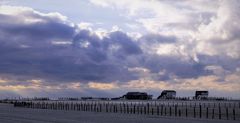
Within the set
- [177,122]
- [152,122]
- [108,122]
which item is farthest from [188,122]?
[108,122]

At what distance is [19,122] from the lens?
43.4 m

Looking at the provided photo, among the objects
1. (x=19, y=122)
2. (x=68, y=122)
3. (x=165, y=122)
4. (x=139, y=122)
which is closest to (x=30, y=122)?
(x=19, y=122)

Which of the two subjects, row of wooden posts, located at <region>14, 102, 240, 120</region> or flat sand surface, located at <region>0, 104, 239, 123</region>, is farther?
row of wooden posts, located at <region>14, 102, 240, 120</region>

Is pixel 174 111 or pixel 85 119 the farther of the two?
pixel 174 111

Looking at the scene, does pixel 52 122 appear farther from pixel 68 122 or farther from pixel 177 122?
pixel 177 122

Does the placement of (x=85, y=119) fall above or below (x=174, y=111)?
above

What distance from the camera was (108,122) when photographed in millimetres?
45750

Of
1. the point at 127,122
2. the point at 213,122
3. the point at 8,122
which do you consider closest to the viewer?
the point at 8,122

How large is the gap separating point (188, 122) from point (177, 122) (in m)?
1.24

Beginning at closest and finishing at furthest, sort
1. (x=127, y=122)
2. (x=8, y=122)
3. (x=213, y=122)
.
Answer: (x=8, y=122) → (x=127, y=122) → (x=213, y=122)

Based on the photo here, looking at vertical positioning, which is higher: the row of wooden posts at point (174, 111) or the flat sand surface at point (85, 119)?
the flat sand surface at point (85, 119)

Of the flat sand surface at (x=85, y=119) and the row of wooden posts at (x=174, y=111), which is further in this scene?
the row of wooden posts at (x=174, y=111)

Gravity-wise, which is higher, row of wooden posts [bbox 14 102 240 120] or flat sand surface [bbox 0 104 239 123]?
flat sand surface [bbox 0 104 239 123]

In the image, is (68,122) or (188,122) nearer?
(68,122)
